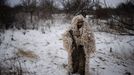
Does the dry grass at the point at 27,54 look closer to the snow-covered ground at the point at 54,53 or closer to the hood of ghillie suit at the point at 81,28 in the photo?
the snow-covered ground at the point at 54,53

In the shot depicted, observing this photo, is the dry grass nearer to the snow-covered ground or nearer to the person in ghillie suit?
the snow-covered ground

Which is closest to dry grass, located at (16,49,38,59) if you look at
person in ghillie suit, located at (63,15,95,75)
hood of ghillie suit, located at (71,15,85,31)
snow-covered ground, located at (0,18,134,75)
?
snow-covered ground, located at (0,18,134,75)

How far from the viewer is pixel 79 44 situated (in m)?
5.07

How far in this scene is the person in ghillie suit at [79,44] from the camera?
4957mm

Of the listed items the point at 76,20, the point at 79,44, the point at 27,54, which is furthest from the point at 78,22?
the point at 27,54

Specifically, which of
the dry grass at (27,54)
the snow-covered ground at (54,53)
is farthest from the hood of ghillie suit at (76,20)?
the dry grass at (27,54)

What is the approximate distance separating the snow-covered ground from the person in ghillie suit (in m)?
0.52

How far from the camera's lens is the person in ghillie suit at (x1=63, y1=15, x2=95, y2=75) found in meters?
4.96

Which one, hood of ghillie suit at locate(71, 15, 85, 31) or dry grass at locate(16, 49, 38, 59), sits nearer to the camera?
hood of ghillie suit at locate(71, 15, 85, 31)

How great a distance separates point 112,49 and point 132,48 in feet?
2.77

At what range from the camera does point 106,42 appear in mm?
8477

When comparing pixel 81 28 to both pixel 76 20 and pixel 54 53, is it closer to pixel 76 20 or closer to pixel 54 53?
pixel 76 20

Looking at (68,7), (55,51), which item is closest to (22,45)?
(55,51)

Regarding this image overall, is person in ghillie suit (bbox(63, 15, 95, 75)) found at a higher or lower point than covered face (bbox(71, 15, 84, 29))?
lower
